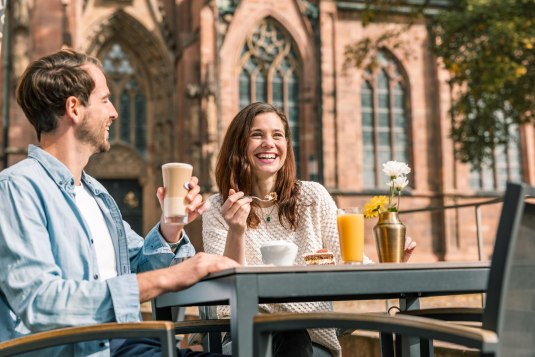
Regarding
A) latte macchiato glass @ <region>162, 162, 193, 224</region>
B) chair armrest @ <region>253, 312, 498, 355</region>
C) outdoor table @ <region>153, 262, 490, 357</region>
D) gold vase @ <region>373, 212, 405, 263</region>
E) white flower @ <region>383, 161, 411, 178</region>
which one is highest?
white flower @ <region>383, 161, 411, 178</region>

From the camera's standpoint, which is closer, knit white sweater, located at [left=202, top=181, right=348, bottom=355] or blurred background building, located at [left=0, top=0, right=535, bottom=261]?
knit white sweater, located at [left=202, top=181, right=348, bottom=355]

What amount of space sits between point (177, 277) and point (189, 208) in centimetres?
43

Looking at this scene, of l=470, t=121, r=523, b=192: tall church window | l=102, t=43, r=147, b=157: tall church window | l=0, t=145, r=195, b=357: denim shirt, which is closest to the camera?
l=0, t=145, r=195, b=357: denim shirt

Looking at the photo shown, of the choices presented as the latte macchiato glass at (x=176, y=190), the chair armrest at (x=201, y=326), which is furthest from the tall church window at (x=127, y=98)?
the latte macchiato glass at (x=176, y=190)

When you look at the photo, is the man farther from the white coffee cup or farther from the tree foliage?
the tree foliage

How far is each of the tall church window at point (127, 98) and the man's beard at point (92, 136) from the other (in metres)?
21.9

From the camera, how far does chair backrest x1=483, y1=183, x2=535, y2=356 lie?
1.73 metres

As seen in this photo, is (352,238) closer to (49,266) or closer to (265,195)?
(265,195)

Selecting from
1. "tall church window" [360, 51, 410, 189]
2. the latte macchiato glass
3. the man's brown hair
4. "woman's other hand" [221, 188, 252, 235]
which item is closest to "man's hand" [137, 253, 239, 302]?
the latte macchiato glass

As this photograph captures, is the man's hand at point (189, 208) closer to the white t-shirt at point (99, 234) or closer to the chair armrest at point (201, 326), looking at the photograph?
the white t-shirt at point (99, 234)

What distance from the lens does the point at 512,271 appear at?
176cm

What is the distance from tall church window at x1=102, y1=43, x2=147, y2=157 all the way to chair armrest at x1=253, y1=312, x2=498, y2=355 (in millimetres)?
22722

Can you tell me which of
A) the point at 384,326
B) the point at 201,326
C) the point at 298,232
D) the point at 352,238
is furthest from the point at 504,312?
the point at 298,232

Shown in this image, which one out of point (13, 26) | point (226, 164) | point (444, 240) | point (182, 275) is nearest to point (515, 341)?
point (182, 275)
